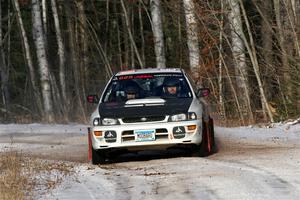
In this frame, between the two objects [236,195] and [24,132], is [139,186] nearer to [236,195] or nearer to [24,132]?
[236,195]

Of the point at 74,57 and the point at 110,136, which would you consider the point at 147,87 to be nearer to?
the point at 110,136

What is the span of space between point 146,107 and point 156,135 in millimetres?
538

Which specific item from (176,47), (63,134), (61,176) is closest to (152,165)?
(61,176)

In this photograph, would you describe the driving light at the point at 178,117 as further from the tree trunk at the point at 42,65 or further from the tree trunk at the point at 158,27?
the tree trunk at the point at 42,65

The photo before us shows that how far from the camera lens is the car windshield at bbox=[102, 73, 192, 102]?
14664 mm

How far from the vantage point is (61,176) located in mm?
11977

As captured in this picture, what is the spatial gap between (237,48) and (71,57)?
1924 cm

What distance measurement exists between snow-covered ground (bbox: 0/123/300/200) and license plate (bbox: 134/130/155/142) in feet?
1.25

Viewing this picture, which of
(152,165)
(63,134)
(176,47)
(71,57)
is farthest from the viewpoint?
(71,57)

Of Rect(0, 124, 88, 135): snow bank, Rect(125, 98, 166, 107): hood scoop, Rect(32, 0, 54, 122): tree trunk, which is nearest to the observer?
Rect(125, 98, 166, 107): hood scoop

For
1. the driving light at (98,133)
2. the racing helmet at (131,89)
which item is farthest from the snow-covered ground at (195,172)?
the racing helmet at (131,89)

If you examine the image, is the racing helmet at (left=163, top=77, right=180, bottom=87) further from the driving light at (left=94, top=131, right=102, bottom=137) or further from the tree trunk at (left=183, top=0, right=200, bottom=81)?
the tree trunk at (left=183, top=0, right=200, bottom=81)

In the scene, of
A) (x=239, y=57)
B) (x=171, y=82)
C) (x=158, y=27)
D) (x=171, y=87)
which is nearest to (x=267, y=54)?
(x=239, y=57)

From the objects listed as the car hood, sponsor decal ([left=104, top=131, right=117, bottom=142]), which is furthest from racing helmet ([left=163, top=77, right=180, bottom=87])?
sponsor decal ([left=104, top=131, right=117, bottom=142])
